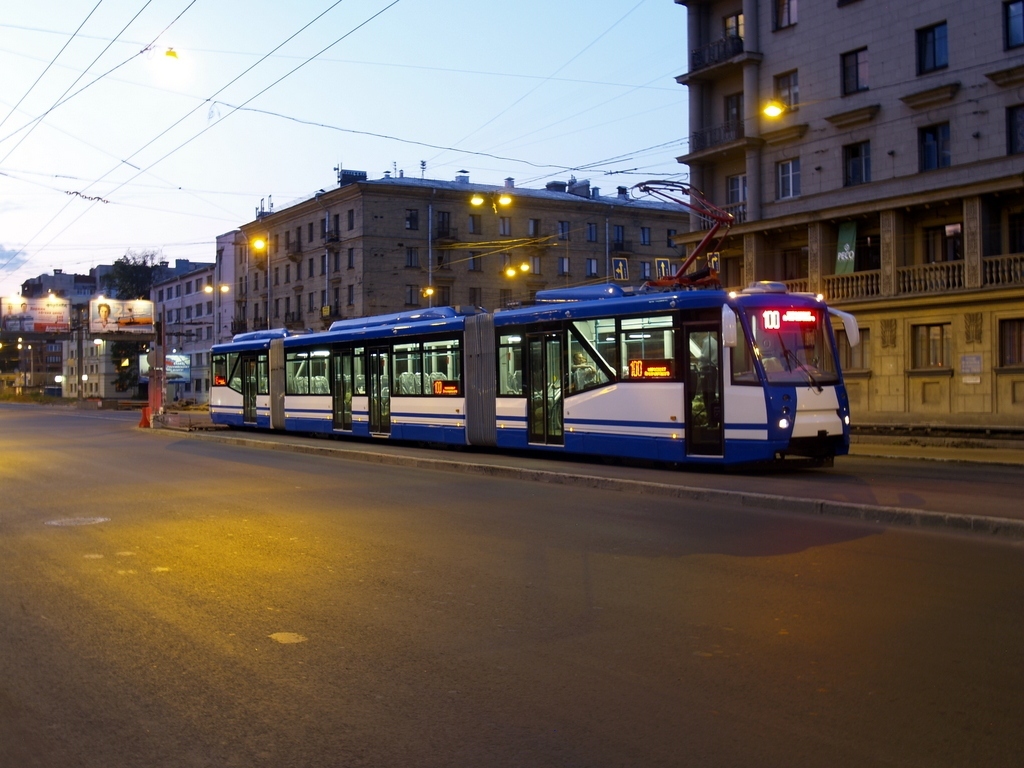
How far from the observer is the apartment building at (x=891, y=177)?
90.4ft

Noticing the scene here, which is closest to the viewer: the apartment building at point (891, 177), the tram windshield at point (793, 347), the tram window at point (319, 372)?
the tram windshield at point (793, 347)

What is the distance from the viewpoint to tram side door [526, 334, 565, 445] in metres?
20.0

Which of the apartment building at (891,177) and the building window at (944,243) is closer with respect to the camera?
the apartment building at (891,177)

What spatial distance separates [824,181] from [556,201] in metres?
39.6

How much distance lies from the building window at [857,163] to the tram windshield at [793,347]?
1646 cm

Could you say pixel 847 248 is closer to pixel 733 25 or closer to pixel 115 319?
pixel 733 25

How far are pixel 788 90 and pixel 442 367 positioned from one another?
17.9 m

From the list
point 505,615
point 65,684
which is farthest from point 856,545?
point 65,684

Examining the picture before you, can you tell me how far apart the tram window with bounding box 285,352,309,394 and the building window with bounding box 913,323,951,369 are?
59.0 ft

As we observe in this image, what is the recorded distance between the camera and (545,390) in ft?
66.7

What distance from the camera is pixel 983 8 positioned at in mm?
27656

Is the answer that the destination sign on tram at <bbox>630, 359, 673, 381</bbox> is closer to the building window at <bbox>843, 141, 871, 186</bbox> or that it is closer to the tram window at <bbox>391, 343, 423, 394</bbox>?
the tram window at <bbox>391, 343, 423, 394</bbox>

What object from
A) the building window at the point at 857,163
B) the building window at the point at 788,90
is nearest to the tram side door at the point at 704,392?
the building window at the point at 857,163

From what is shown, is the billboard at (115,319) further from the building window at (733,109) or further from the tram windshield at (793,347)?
the tram windshield at (793,347)
